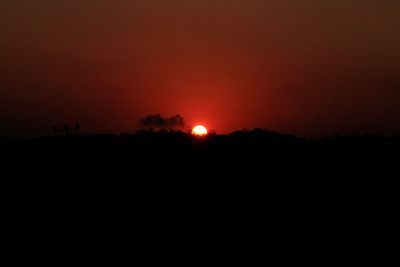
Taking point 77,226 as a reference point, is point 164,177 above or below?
above

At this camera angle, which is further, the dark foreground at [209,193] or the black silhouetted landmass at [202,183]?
the black silhouetted landmass at [202,183]

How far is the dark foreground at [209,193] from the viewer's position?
21.0 metres

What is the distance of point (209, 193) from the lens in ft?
79.0

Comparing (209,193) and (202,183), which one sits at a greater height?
(202,183)

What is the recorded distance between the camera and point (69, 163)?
86.0 ft

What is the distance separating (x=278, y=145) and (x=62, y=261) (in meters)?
13.2

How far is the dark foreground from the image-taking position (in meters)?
21.0

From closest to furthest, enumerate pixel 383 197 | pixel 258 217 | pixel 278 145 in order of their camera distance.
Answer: pixel 258 217
pixel 383 197
pixel 278 145

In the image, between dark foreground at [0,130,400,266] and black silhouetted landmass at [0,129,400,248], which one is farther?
black silhouetted landmass at [0,129,400,248]

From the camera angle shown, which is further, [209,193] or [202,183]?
[202,183]

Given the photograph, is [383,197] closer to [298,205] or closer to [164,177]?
[298,205]

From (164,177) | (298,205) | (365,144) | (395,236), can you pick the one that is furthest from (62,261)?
(365,144)

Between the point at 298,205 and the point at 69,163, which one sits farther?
the point at 69,163

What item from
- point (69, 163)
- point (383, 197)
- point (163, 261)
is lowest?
point (163, 261)
